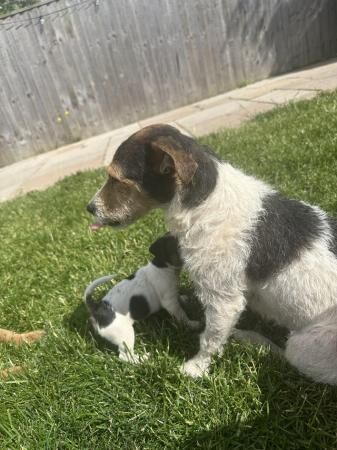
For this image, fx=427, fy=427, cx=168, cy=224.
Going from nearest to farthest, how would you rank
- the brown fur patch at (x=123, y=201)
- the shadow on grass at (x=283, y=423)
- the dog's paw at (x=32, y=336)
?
1. the shadow on grass at (x=283, y=423)
2. the brown fur patch at (x=123, y=201)
3. the dog's paw at (x=32, y=336)

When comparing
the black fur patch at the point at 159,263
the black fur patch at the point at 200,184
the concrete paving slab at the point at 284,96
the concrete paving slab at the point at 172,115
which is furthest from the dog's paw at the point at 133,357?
the concrete paving slab at the point at 172,115

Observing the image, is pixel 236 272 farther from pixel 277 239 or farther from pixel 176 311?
pixel 176 311

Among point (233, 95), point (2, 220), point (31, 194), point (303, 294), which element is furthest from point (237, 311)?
point (233, 95)

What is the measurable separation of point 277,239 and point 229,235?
0.31 meters

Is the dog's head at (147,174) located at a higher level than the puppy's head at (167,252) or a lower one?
higher

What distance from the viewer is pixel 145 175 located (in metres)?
2.93

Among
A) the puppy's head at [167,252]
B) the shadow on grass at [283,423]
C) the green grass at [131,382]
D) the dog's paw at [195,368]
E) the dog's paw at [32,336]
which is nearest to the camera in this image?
the shadow on grass at [283,423]

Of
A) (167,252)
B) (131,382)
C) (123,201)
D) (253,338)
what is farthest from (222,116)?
(131,382)

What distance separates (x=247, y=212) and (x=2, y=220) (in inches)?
217

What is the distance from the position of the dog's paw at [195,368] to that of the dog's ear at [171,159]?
4.16 ft

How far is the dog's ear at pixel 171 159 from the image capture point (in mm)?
2684

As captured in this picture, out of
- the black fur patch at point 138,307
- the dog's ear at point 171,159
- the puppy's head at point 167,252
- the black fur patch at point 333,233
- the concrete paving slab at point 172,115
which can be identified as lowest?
the concrete paving slab at point 172,115

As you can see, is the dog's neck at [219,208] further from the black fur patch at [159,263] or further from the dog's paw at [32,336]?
the dog's paw at [32,336]

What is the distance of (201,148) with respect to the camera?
2.97 metres
